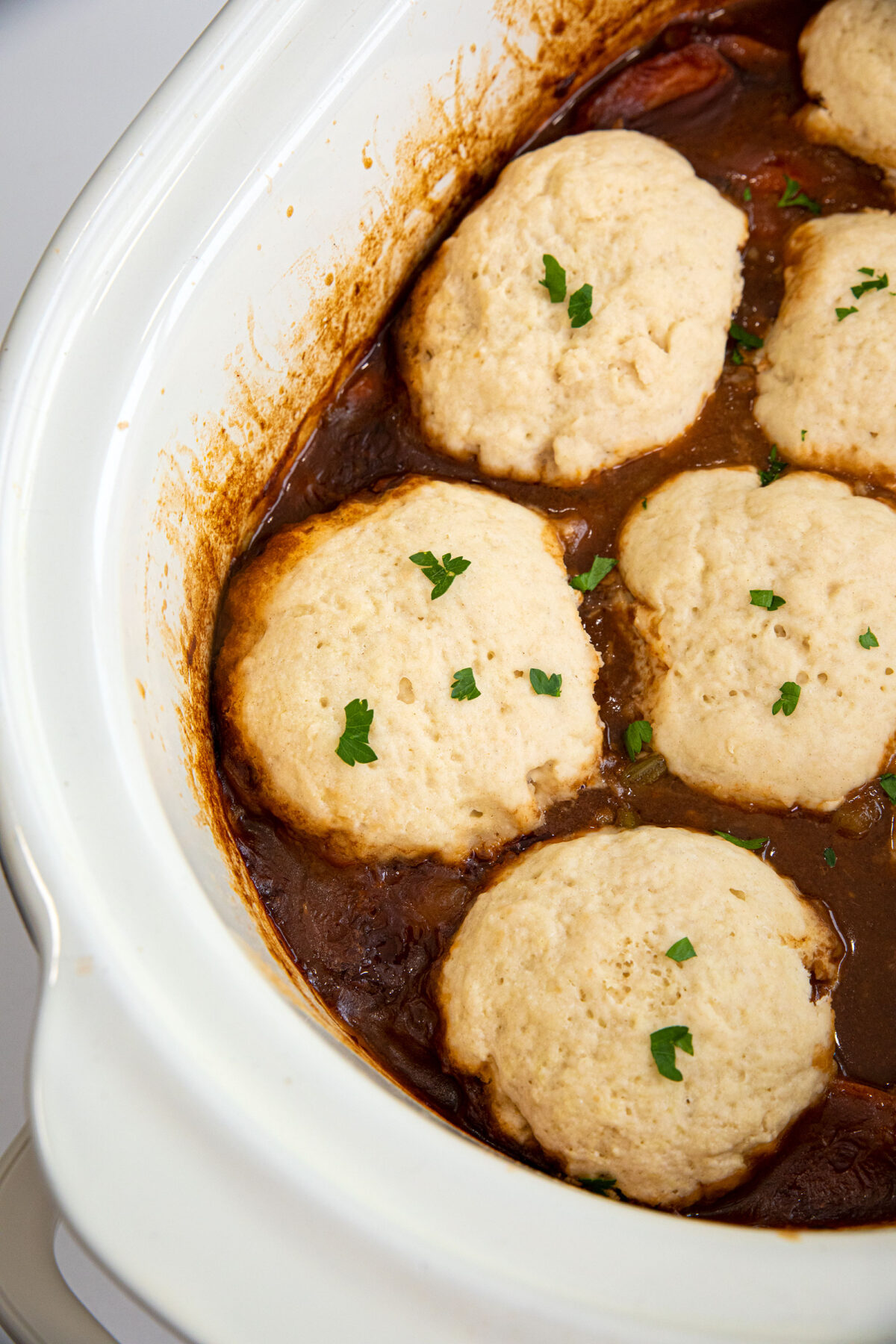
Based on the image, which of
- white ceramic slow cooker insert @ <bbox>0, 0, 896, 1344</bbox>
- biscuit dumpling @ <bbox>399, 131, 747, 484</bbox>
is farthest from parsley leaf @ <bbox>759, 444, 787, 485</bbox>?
white ceramic slow cooker insert @ <bbox>0, 0, 896, 1344</bbox>

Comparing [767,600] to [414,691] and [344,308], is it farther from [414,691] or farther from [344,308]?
[344,308]

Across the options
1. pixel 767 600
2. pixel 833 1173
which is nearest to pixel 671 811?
pixel 767 600

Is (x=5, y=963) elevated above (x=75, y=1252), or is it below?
above

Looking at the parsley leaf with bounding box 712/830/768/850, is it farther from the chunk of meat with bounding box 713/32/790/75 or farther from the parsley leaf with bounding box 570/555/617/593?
the chunk of meat with bounding box 713/32/790/75

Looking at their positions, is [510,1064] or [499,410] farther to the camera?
[499,410]

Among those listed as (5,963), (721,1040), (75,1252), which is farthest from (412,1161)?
(5,963)

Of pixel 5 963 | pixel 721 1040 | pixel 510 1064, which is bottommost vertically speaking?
pixel 721 1040

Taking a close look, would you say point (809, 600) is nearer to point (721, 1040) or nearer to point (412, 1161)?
point (721, 1040)

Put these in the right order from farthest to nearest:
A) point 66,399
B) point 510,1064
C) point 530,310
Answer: point 530,310
point 510,1064
point 66,399
